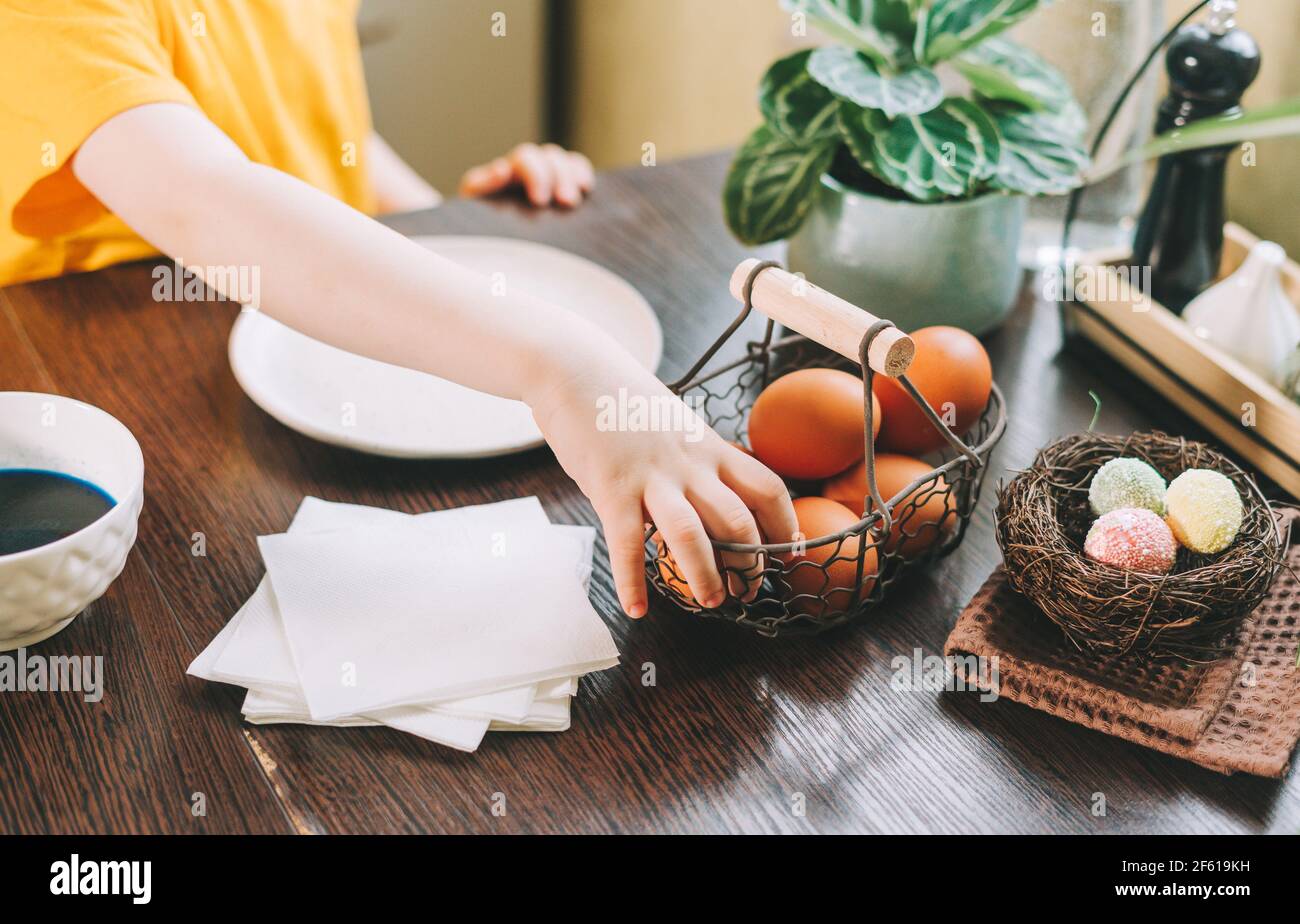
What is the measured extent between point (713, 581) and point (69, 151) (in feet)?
2.01

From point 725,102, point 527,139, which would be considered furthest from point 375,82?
point 725,102

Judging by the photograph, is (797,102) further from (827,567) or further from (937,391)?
(827,567)

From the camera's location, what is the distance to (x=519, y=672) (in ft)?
1.99

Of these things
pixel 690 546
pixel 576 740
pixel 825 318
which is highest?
pixel 825 318

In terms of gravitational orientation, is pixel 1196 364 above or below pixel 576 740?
above

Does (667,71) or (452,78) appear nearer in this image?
(667,71)

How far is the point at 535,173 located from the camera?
116 centimetres

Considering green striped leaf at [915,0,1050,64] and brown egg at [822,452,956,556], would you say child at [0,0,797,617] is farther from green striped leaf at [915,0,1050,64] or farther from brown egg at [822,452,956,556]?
green striped leaf at [915,0,1050,64]

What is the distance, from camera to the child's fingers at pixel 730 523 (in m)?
0.60

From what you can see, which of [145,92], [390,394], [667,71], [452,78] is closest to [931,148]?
[390,394]

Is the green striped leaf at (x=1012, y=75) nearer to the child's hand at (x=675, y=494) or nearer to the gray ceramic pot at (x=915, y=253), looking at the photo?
the gray ceramic pot at (x=915, y=253)

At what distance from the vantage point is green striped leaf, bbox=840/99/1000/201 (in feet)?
2.56

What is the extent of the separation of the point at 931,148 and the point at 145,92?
0.59 meters
